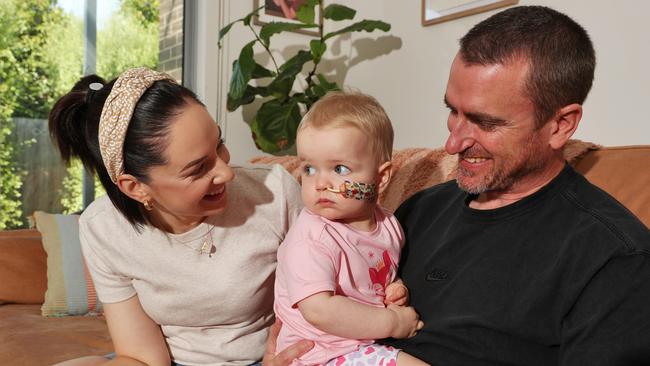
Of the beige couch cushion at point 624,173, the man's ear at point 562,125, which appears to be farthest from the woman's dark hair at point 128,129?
the beige couch cushion at point 624,173

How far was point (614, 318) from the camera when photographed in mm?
1023

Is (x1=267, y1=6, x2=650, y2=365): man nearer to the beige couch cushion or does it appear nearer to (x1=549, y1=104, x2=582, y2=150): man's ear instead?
(x1=549, y1=104, x2=582, y2=150): man's ear

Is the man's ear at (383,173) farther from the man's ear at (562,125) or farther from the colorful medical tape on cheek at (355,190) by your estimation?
the man's ear at (562,125)

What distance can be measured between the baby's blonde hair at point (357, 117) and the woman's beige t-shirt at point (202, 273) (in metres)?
0.40

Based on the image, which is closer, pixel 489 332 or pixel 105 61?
pixel 489 332

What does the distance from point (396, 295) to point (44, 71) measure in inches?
128

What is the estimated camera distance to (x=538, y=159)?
1292 mm

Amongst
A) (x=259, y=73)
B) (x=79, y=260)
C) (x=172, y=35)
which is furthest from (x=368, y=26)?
(x=79, y=260)

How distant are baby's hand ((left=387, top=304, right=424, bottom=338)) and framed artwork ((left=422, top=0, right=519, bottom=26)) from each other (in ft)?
6.86

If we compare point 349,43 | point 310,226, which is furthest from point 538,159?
point 349,43

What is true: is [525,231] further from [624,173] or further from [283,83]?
[283,83]

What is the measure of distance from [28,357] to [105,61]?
234 cm

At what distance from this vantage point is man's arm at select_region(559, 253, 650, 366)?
1.00 m

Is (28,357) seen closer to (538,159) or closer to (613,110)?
(538,159)
